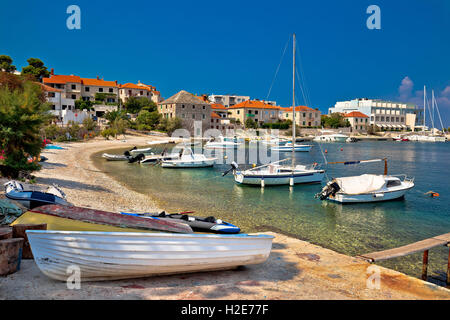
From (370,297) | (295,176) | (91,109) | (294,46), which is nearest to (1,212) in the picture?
(370,297)

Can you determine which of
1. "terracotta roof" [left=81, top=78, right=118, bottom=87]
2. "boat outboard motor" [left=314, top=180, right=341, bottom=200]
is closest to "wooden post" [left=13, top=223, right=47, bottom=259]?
"boat outboard motor" [left=314, top=180, right=341, bottom=200]

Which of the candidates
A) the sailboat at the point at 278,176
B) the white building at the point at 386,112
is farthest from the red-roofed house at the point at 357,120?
the sailboat at the point at 278,176

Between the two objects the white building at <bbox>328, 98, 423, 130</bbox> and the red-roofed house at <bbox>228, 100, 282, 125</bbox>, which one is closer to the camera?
the red-roofed house at <bbox>228, 100, 282, 125</bbox>

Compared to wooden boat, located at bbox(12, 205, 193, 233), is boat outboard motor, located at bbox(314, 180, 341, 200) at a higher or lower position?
lower

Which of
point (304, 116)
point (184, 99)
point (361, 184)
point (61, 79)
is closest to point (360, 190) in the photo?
point (361, 184)

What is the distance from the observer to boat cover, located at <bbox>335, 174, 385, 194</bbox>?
2081 cm

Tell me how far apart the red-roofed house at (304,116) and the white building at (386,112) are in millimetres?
30554

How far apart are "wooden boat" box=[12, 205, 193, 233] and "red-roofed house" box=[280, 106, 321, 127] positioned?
11130cm

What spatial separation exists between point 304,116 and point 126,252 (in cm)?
11875

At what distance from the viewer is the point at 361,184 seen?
69.3 feet

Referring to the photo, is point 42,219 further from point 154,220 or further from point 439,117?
point 439,117

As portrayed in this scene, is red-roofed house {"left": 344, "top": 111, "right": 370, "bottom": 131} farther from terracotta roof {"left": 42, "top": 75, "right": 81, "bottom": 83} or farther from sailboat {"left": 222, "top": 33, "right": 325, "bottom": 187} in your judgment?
sailboat {"left": 222, "top": 33, "right": 325, "bottom": 187}

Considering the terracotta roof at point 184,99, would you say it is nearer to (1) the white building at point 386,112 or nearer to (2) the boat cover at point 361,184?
(2) the boat cover at point 361,184
